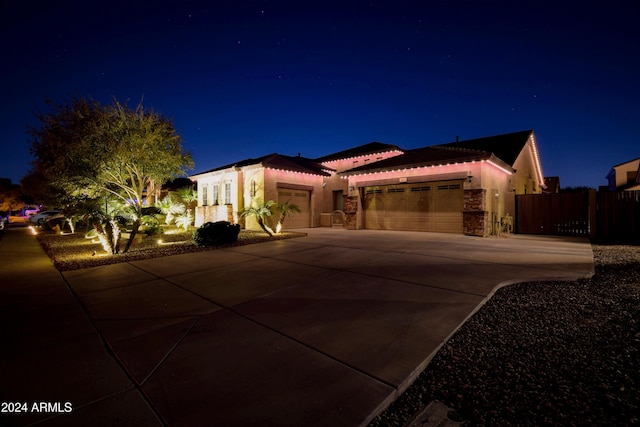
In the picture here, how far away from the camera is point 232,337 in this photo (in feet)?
9.44

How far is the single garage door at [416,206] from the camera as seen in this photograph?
497 inches

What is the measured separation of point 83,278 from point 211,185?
14.3 m

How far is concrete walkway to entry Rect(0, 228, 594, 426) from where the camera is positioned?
6.24 feet

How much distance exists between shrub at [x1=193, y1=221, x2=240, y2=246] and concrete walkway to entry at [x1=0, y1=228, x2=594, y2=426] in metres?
3.41

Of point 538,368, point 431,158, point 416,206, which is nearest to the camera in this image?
point 538,368

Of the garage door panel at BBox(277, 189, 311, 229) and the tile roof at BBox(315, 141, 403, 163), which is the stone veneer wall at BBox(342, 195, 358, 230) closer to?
the garage door panel at BBox(277, 189, 311, 229)

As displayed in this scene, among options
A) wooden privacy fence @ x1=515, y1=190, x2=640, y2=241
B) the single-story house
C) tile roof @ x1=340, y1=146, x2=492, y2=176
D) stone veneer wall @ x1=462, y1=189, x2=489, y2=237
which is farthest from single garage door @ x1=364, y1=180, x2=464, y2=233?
wooden privacy fence @ x1=515, y1=190, x2=640, y2=241

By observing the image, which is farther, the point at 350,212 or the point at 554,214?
the point at 350,212

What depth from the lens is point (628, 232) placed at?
34.3 feet

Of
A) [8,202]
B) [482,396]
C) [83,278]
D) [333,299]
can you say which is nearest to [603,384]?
[482,396]

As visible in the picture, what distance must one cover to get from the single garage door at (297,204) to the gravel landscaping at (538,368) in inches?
542

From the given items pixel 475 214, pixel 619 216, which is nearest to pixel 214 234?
pixel 475 214

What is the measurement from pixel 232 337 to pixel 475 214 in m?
11.4

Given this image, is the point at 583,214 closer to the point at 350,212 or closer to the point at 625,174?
the point at 350,212
